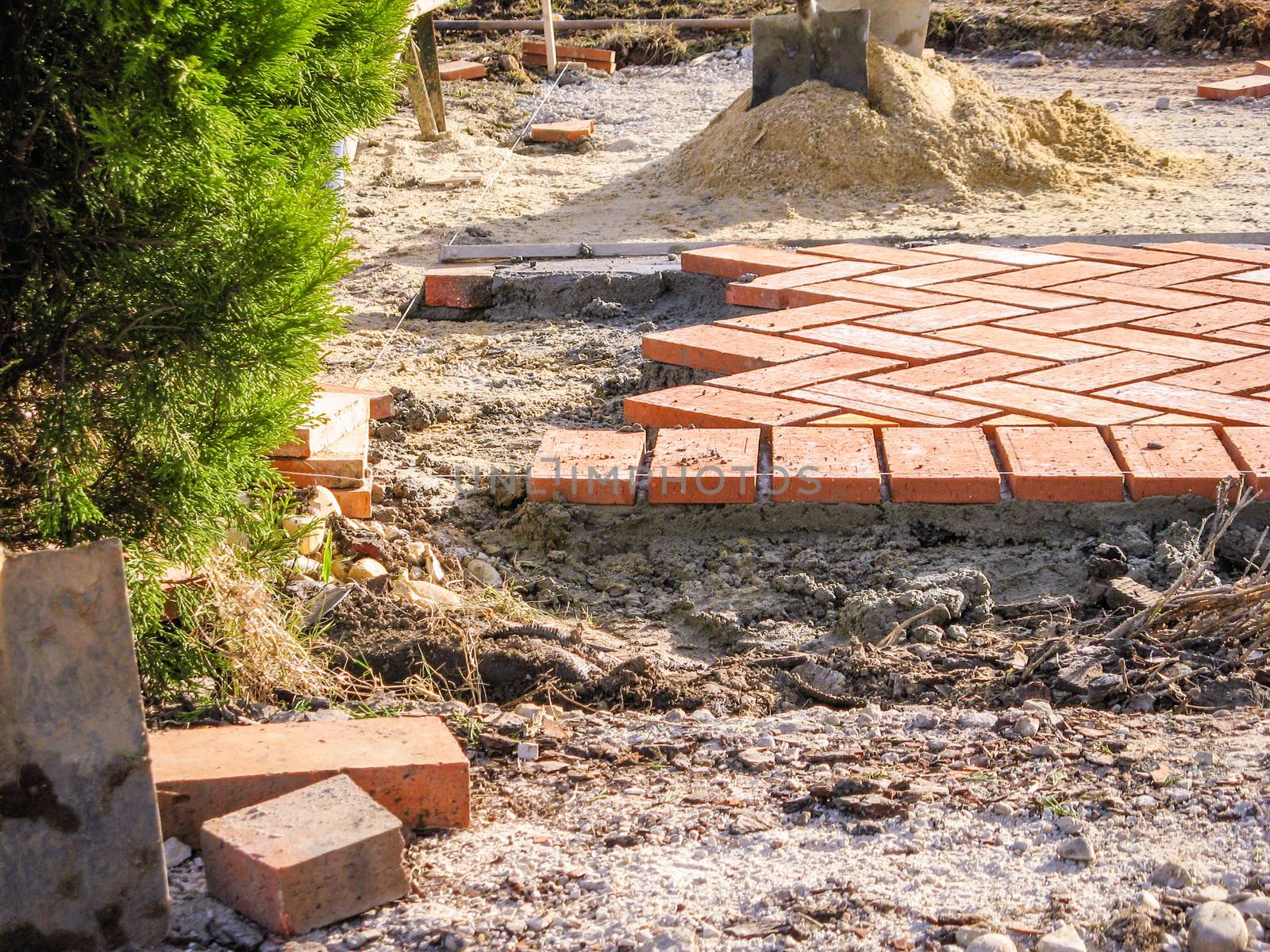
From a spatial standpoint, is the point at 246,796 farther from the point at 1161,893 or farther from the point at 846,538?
the point at 846,538

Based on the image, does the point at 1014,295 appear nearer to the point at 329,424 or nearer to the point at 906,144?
the point at 329,424

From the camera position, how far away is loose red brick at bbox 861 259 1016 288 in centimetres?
523

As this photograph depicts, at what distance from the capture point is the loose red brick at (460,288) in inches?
227

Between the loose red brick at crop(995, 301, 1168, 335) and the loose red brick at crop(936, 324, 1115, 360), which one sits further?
the loose red brick at crop(995, 301, 1168, 335)

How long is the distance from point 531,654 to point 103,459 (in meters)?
0.96

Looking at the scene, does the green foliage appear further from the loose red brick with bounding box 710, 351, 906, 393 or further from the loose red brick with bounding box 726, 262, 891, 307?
the loose red brick with bounding box 726, 262, 891, 307

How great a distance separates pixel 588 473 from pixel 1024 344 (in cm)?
175

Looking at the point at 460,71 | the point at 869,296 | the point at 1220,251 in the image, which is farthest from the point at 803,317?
the point at 460,71

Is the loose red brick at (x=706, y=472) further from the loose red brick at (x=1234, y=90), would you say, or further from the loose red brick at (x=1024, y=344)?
the loose red brick at (x=1234, y=90)

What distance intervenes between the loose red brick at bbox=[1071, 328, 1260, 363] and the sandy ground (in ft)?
6.48

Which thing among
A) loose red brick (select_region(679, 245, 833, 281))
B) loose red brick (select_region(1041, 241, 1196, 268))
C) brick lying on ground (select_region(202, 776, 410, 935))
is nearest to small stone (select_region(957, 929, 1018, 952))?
brick lying on ground (select_region(202, 776, 410, 935))

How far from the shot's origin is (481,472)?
4078 millimetres

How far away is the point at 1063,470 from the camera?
3.46 meters

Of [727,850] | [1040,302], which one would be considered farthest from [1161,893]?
[1040,302]
